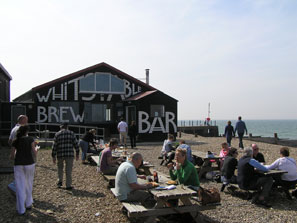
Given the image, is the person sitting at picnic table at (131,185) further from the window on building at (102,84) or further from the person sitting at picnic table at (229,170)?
the window on building at (102,84)

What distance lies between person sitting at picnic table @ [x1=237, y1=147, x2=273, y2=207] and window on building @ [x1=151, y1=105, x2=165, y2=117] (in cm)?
1366

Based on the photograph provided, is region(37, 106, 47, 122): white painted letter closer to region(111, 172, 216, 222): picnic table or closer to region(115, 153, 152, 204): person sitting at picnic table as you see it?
region(115, 153, 152, 204): person sitting at picnic table

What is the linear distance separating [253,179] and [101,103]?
52.7ft

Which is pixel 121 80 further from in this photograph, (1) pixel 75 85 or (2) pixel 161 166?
(2) pixel 161 166

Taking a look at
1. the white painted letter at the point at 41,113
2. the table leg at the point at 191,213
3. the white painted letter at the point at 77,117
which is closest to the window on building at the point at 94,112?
the white painted letter at the point at 77,117

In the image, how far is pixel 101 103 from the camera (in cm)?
2155

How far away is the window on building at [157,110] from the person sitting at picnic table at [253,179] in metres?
13.7

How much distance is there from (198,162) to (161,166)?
1290 millimetres

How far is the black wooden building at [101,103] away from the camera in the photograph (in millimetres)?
19875

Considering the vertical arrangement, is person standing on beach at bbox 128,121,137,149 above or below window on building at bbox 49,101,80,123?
below

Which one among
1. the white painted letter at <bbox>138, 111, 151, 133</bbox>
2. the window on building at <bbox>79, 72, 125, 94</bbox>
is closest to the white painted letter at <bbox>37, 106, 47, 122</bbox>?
the window on building at <bbox>79, 72, 125, 94</bbox>

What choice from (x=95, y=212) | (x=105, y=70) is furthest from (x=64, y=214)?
(x=105, y=70)

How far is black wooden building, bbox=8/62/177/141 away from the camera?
19.9 metres

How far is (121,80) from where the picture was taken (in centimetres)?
2234
